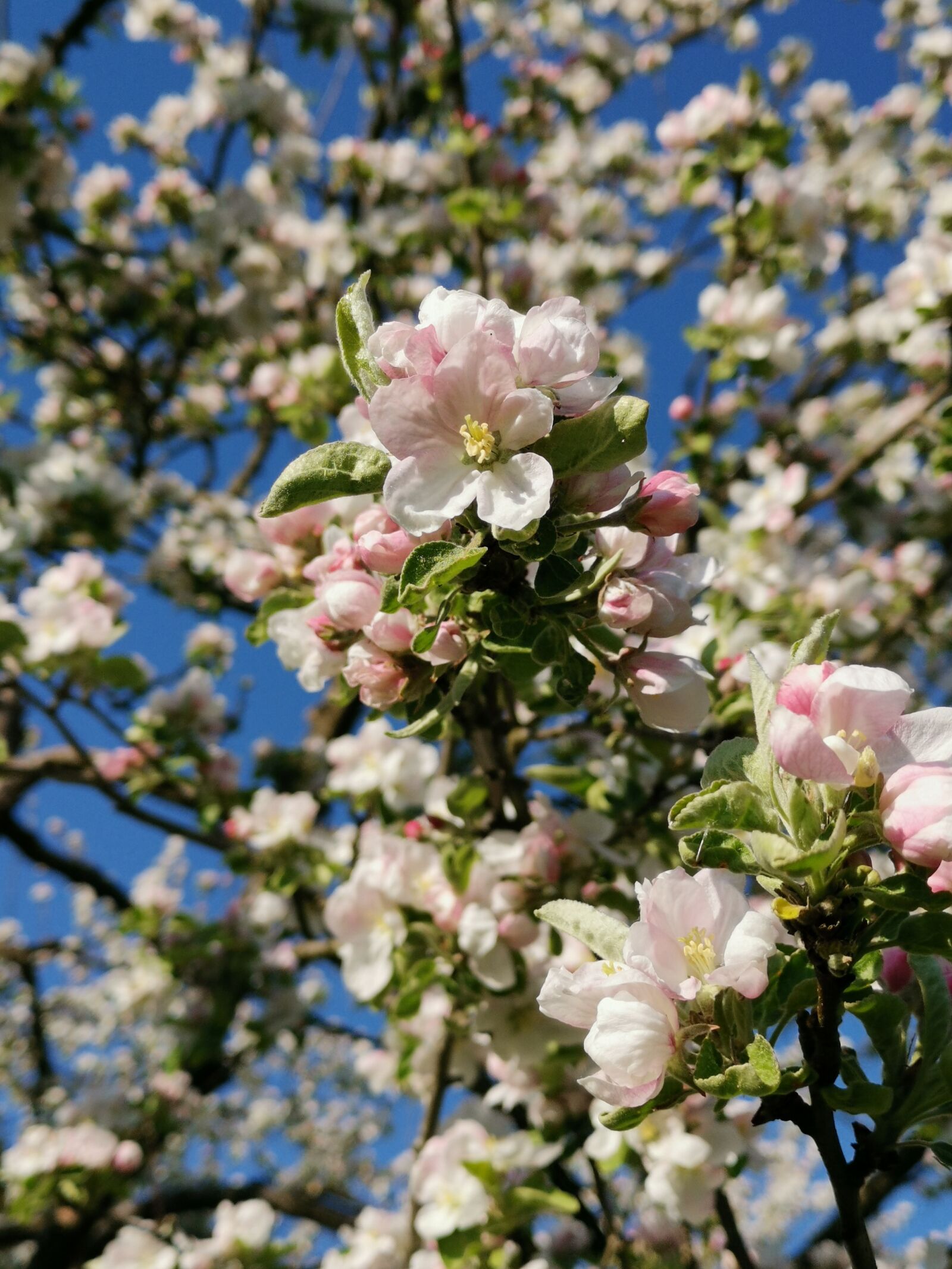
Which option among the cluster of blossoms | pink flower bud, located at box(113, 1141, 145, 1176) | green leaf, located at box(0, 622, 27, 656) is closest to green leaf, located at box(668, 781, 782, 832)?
the cluster of blossoms

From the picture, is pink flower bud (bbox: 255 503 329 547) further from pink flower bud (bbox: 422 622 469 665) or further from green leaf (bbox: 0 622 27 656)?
green leaf (bbox: 0 622 27 656)

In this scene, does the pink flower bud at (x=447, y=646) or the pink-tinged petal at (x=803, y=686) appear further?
the pink flower bud at (x=447, y=646)

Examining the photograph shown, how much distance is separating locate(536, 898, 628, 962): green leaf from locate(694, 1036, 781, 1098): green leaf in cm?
14

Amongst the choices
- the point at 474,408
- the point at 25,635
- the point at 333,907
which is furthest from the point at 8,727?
the point at 474,408

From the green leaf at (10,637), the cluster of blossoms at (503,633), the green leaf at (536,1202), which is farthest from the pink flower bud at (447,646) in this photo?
the green leaf at (10,637)

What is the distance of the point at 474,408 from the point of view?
2.87ft

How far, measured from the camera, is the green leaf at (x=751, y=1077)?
689mm

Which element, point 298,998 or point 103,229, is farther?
point 103,229

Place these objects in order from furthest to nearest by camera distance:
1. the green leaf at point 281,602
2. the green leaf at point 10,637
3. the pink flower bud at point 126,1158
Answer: the pink flower bud at point 126,1158
the green leaf at point 10,637
the green leaf at point 281,602

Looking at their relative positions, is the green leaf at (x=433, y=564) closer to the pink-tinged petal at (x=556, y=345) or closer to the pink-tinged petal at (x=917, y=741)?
the pink-tinged petal at (x=556, y=345)

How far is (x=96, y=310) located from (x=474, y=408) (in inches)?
181

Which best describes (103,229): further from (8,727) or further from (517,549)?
(517,549)

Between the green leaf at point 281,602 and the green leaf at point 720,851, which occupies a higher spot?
the green leaf at point 281,602

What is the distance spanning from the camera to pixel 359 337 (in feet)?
3.12
